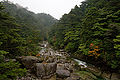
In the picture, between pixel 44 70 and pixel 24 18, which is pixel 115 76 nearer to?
pixel 44 70

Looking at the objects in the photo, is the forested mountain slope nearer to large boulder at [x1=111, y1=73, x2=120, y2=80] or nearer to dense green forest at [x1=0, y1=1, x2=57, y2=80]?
dense green forest at [x1=0, y1=1, x2=57, y2=80]

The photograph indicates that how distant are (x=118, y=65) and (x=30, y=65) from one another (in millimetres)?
8527

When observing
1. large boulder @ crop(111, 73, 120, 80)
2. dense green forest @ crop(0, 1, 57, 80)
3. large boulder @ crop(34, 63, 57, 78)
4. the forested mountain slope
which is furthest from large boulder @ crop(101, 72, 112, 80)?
the forested mountain slope

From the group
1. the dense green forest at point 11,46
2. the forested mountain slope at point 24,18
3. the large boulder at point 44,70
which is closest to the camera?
the dense green forest at point 11,46

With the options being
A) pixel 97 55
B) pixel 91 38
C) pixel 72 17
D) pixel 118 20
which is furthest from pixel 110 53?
pixel 72 17

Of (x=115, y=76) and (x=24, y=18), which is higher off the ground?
(x=24, y=18)

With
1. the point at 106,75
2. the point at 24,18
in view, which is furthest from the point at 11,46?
the point at 24,18

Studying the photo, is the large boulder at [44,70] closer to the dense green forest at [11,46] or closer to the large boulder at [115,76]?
the dense green forest at [11,46]

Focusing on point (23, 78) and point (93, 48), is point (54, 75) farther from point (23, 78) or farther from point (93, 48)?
point (93, 48)

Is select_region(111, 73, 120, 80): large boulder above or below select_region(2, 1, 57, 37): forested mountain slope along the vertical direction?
below

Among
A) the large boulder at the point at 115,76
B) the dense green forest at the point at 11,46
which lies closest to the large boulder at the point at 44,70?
the dense green forest at the point at 11,46

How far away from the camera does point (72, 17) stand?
1884 cm

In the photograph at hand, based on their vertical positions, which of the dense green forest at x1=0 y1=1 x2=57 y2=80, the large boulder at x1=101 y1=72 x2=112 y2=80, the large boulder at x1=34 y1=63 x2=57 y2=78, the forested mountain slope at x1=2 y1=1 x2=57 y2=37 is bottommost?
the large boulder at x1=101 y1=72 x2=112 y2=80

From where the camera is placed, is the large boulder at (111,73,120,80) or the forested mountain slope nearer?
the large boulder at (111,73,120,80)
